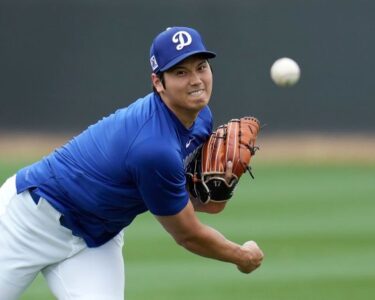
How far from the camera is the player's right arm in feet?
14.6

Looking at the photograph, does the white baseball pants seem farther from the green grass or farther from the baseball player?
the green grass

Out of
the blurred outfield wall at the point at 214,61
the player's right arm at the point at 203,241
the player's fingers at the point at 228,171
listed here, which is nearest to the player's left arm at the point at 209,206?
the player's fingers at the point at 228,171

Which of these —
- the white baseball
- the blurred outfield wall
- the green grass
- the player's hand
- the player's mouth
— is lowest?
the green grass

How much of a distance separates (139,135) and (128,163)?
139mm

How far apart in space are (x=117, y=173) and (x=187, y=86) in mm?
520

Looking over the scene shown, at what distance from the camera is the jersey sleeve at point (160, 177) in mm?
4250

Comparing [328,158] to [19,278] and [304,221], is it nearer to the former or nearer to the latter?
[304,221]

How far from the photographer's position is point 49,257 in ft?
15.0

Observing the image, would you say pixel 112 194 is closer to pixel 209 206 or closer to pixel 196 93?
pixel 196 93

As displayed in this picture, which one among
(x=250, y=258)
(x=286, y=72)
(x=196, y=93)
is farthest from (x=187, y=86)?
(x=286, y=72)

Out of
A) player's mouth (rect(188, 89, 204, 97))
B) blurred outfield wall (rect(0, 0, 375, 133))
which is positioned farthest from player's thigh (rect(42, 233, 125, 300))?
blurred outfield wall (rect(0, 0, 375, 133))

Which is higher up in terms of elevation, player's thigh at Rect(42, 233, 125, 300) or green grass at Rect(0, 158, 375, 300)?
player's thigh at Rect(42, 233, 125, 300)

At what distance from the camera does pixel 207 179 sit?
493 centimetres

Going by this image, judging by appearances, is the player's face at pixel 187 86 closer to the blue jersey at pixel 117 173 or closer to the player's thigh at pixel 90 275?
the blue jersey at pixel 117 173
